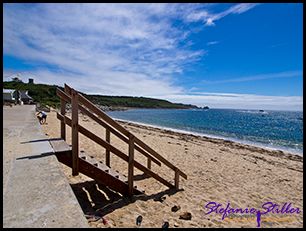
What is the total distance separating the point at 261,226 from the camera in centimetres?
348

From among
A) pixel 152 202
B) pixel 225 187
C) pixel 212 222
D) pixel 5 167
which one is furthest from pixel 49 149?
pixel 225 187

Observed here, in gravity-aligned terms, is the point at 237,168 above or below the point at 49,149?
below

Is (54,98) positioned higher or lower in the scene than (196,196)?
higher

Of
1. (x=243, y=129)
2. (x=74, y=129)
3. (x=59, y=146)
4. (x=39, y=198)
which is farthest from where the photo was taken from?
(x=243, y=129)

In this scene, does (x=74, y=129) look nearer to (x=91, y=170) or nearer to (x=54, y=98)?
(x=91, y=170)

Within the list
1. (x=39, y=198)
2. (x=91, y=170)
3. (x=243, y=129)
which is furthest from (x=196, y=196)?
(x=243, y=129)

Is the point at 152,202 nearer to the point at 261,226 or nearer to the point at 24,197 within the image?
the point at 261,226

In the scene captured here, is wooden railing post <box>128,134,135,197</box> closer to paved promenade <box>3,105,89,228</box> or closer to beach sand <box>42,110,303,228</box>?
beach sand <box>42,110,303,228</box>

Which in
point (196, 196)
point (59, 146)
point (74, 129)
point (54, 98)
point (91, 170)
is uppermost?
point (54, 98)

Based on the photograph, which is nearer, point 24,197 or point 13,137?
point 24,197

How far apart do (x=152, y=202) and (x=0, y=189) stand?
2852 mm

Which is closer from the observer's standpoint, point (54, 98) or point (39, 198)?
point (39, 198)

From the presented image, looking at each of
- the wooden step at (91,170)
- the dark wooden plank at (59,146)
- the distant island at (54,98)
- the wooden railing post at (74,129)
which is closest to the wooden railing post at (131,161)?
the wooden step at (91,170)

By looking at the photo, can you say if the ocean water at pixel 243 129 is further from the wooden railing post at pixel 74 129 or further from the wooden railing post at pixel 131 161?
the wooden railing post at pixel 74 129
